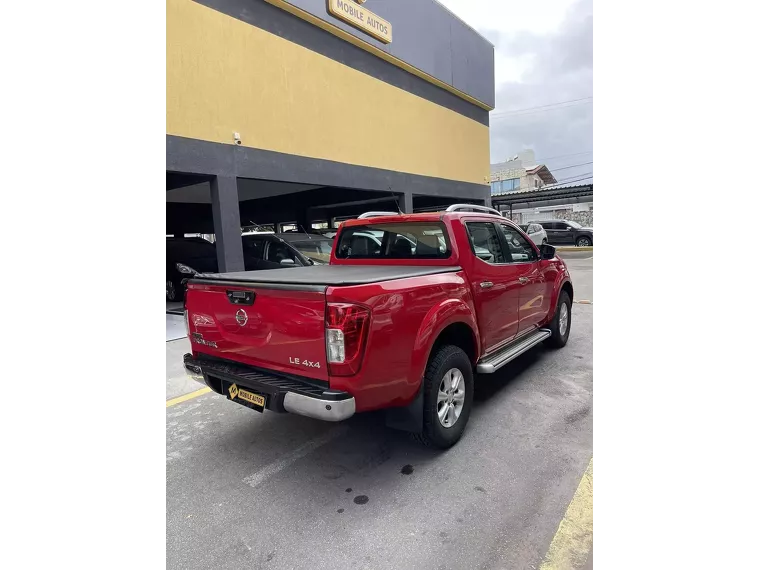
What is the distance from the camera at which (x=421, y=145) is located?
550 inches

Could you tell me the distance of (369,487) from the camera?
113 inches

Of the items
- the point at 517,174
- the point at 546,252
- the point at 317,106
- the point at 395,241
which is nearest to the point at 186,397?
the point at 395,241

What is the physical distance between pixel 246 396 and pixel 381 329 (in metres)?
1.06

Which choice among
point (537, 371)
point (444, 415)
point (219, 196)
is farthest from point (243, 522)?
point (219, 196)

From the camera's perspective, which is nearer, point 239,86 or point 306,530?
point 306,530

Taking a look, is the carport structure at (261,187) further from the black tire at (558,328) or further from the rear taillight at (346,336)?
the black tire at (558,328)

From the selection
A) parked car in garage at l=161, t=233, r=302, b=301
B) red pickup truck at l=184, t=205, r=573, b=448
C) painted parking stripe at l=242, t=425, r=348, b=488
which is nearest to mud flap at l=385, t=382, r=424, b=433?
red pickup truck at l=184, t=205, r=573, b=448

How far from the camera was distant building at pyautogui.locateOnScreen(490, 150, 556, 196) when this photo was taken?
45.4 meters

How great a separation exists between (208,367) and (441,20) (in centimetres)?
1497

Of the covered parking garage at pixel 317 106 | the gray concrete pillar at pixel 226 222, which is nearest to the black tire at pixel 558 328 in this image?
the covered parking garage at pixel 317 106

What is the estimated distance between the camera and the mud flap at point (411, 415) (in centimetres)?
297

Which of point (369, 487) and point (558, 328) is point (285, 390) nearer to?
point (369, 487)

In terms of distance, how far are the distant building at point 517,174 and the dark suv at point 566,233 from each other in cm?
1968

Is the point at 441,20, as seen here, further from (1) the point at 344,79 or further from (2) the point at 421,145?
(1) the point at 344,79
